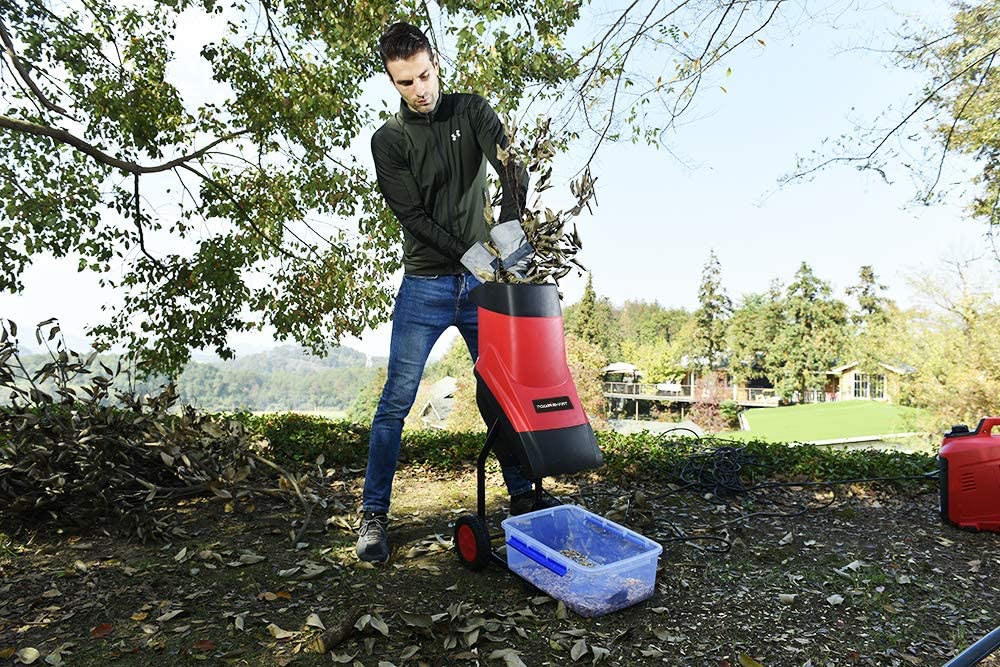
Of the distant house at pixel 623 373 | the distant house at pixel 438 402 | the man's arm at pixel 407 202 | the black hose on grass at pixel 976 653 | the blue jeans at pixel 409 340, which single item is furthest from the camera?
the distant house at pixel 623 373

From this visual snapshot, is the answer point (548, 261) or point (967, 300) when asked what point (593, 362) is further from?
point (548, 261)

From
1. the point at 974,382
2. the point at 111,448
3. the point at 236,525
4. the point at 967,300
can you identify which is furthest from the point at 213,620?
the point at 967,300

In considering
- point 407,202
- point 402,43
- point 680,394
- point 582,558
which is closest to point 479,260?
point 407,202

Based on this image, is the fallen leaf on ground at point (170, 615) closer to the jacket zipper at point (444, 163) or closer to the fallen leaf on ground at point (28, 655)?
the fallen leaf on ground at point (28, 655)

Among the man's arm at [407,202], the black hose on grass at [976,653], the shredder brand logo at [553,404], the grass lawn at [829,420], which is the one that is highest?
the man's arm at [407,202]

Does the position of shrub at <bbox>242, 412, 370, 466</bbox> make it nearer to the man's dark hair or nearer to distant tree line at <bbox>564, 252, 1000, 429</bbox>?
the man's dark hair

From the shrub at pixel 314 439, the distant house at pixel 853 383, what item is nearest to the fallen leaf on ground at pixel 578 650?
the shrub at pixel 314 439

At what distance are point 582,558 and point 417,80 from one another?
1.71 meters

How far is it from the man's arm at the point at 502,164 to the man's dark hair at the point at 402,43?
12.0 inches

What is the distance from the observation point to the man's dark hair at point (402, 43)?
218 cm

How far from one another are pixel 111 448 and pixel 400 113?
2056 mm

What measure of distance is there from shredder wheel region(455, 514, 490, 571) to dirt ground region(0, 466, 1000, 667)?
5cm

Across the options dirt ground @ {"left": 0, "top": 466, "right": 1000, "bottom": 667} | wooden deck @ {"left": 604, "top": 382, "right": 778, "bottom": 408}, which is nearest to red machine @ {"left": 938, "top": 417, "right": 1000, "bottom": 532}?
dirt ground @ {"left": 0, "top": 466, "right": 1000, "bottom": 667}

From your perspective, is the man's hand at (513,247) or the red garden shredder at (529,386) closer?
the red garden shredder at (529,386)
